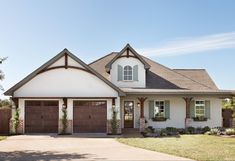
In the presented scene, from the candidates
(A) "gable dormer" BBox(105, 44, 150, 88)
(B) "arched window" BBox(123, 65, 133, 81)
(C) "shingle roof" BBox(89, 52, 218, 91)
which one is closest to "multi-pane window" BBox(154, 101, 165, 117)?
(C) "shingle roof" BBox(89, 52, 218, 91)

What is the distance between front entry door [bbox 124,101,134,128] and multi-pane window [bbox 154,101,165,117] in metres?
1.91

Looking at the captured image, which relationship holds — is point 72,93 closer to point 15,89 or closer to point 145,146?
point 15,89

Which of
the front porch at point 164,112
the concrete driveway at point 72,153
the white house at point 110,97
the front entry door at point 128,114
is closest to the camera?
the concrete driveway at point 72,153

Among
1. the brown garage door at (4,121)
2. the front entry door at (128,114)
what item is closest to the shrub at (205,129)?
the front entry door at (128,114)

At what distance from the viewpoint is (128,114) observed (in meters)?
29.3

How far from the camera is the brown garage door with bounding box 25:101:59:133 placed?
26406 millimetres

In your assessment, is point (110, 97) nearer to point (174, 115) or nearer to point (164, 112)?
point (164, 112)

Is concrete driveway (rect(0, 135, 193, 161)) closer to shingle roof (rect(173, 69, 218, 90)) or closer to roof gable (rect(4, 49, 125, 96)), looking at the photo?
roof gable (rect(4, 49, 125, 96))

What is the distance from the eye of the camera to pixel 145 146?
18.0 m

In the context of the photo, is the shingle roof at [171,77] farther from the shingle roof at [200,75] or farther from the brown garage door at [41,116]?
the brown garage door at [41,116]

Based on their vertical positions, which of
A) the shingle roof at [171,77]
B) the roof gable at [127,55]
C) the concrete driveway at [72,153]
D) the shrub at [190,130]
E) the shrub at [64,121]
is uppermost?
the roof gable at [127,55]

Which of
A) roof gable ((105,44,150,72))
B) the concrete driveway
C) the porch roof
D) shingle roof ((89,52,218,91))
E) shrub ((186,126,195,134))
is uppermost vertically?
roof gable ((105,44,150,72))

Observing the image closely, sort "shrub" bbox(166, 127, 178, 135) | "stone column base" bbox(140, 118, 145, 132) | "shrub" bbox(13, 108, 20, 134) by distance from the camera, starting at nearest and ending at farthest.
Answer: "shrub" bbox(13, 108, 20, 134) < "shrub" bbox(166, 127, 178, 135) < "stone column base" bbox(140, 118, 145, 132)

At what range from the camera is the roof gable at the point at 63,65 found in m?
26.0
